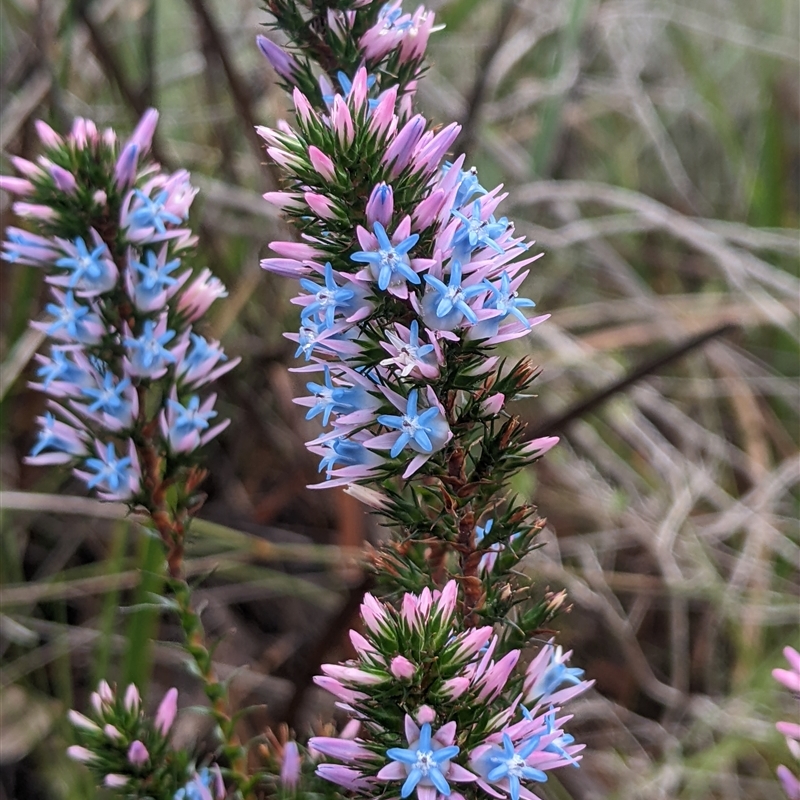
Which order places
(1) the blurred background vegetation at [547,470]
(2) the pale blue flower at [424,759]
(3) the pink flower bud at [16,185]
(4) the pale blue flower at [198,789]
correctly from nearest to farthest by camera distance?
(2) the pale blue flower at [424,759], (4) the pale blue flower at [198,789], (3) the pink flower bud at [16,185], (1) the blurred background vegetation at [547,470]

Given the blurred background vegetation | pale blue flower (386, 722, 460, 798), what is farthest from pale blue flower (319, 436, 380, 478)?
the blurred background vegetation

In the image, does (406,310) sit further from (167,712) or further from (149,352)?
(167,712)

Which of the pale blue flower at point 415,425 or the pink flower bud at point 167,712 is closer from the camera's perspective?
the pale blue flower at point 415,425

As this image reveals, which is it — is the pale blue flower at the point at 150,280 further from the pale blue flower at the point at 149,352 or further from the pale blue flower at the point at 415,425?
the pale blue flower at the point at 415,425

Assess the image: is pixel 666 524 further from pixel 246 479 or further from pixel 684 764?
pixel 246 479

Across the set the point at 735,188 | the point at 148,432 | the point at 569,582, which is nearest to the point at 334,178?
the point at 148,432

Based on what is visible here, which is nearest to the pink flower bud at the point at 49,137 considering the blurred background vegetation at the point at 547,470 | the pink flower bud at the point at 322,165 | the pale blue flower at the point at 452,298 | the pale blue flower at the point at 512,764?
the pink flower bud at the point at 322,165

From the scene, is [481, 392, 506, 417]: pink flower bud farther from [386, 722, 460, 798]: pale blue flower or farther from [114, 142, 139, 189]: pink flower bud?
→ [114, 142, 139, 189]: pink flower bud
